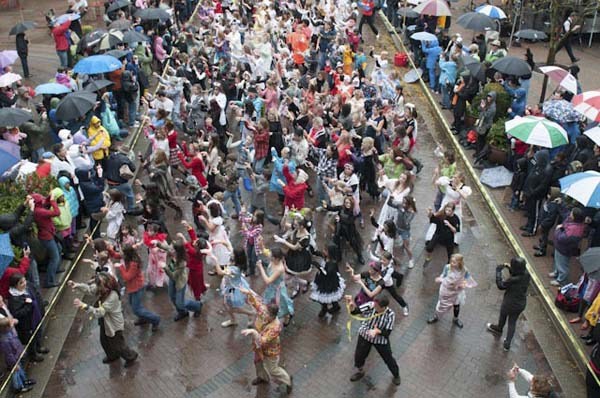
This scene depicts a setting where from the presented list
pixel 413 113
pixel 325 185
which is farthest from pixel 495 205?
pixel 325 185

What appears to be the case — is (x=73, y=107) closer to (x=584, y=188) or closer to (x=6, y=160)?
(x=6, y=160)

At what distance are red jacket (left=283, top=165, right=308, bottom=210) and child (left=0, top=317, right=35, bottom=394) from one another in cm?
516

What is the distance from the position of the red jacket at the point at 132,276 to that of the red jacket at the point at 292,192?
11.0ft

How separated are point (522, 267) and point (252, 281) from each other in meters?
4.61

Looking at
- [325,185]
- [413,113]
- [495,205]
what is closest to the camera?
[325,185]

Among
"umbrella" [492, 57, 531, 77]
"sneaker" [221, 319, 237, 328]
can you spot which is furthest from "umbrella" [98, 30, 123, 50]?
Result: "umbrella" [492, 57, 531, 77]

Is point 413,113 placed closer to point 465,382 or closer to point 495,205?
point 495,205

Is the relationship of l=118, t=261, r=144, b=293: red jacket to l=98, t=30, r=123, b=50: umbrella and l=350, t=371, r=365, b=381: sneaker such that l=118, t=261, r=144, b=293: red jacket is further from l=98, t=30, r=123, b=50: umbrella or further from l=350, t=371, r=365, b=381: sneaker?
l=98, t=30, r=123, b=50: umbrella

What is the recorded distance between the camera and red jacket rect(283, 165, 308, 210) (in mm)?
11680

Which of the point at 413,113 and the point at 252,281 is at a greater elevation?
the point at 413,113

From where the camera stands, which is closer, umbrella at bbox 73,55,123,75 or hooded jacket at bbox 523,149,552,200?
hooded jacket at bbox 523,149,552,200

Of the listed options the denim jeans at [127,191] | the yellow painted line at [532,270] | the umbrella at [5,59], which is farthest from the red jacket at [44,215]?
the yellow painted line at [532,270]

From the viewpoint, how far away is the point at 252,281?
11.2 m

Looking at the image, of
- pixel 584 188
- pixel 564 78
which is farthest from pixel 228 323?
pixel 564 78
